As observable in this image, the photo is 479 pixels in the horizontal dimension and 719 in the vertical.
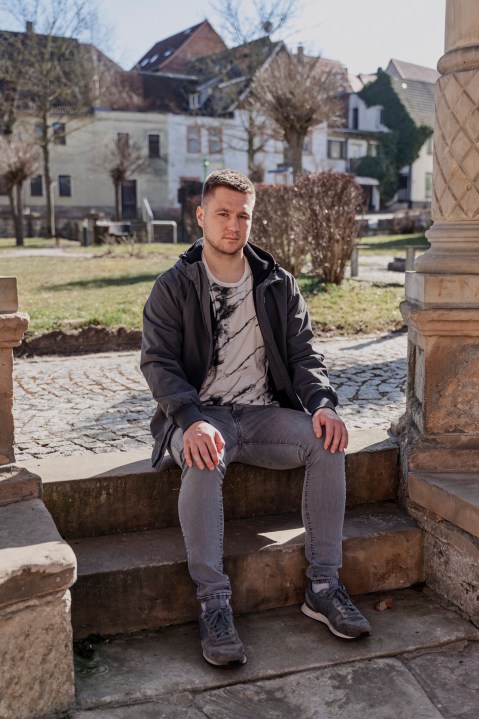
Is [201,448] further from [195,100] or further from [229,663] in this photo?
[195,100]

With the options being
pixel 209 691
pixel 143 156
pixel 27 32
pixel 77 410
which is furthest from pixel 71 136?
pixel 209 691

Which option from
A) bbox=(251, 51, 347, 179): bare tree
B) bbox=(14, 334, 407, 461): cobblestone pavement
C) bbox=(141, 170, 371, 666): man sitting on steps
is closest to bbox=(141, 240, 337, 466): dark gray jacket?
bbox=(141, 170, 371, 666): man sitting on steps

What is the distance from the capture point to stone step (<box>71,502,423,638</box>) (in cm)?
292

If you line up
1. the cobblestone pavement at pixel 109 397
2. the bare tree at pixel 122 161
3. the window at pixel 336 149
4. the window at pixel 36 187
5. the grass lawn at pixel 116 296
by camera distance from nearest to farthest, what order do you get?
the cobblestone pavement at pixel 109 397, the grass lawn at pixel 116 296, the bare tree at pixel 122 161, the window at pixel 36 187, the window at pixel 336 149

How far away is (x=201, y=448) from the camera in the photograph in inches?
111

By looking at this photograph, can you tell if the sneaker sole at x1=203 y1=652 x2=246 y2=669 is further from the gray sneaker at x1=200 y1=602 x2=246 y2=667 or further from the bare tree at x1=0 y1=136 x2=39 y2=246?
the bare tree at x1=0 y1=136 x2=39 y2=246

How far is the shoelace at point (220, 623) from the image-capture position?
2.71m

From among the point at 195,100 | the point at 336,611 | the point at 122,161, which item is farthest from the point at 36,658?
the point at 195,100

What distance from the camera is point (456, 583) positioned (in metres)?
3.20

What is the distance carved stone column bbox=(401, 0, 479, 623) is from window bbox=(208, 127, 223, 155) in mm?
42556

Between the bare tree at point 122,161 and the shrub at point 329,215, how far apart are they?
28.8 meters

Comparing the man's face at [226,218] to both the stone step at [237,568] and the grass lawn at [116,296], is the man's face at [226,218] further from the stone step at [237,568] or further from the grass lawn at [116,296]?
the grass lawn at [116,296]

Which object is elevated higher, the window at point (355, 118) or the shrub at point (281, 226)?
the window at point (355, 118)

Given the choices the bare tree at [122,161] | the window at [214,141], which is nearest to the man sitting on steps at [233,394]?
the bare tree at [122,161]
